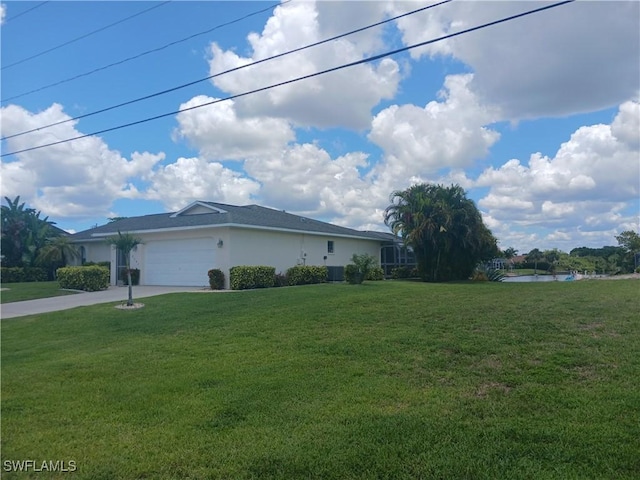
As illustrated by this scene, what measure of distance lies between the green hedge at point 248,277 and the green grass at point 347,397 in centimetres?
904

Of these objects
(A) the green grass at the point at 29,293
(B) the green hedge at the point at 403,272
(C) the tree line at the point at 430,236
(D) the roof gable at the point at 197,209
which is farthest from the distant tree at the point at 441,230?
(A) the green grass at the point at 29,293

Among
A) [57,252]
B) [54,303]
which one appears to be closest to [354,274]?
[54,303]

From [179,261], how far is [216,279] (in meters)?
3.45

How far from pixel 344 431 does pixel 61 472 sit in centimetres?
266

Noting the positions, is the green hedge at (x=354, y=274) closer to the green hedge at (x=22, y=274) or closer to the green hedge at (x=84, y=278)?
the green hedge at (x=84, y=278)

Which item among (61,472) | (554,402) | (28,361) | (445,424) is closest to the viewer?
(61,472)

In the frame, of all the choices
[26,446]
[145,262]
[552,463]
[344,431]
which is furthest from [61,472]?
[145,262]

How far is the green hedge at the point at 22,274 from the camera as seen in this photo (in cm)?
2703

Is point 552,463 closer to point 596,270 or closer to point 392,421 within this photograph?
point 392,421

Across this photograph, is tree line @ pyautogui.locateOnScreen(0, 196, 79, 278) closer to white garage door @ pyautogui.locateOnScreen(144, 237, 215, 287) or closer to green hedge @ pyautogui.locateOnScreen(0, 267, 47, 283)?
green hedge @ pyautogui.locateOnScreen(0, 267, 47, 283)

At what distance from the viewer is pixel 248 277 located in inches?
781

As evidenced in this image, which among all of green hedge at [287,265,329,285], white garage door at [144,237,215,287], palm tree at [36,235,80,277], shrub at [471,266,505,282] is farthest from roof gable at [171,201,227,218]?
shrub at [471,266,505,282]

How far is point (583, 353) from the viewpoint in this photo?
21.5 ft

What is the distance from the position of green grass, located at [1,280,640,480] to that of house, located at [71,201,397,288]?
10411mm
